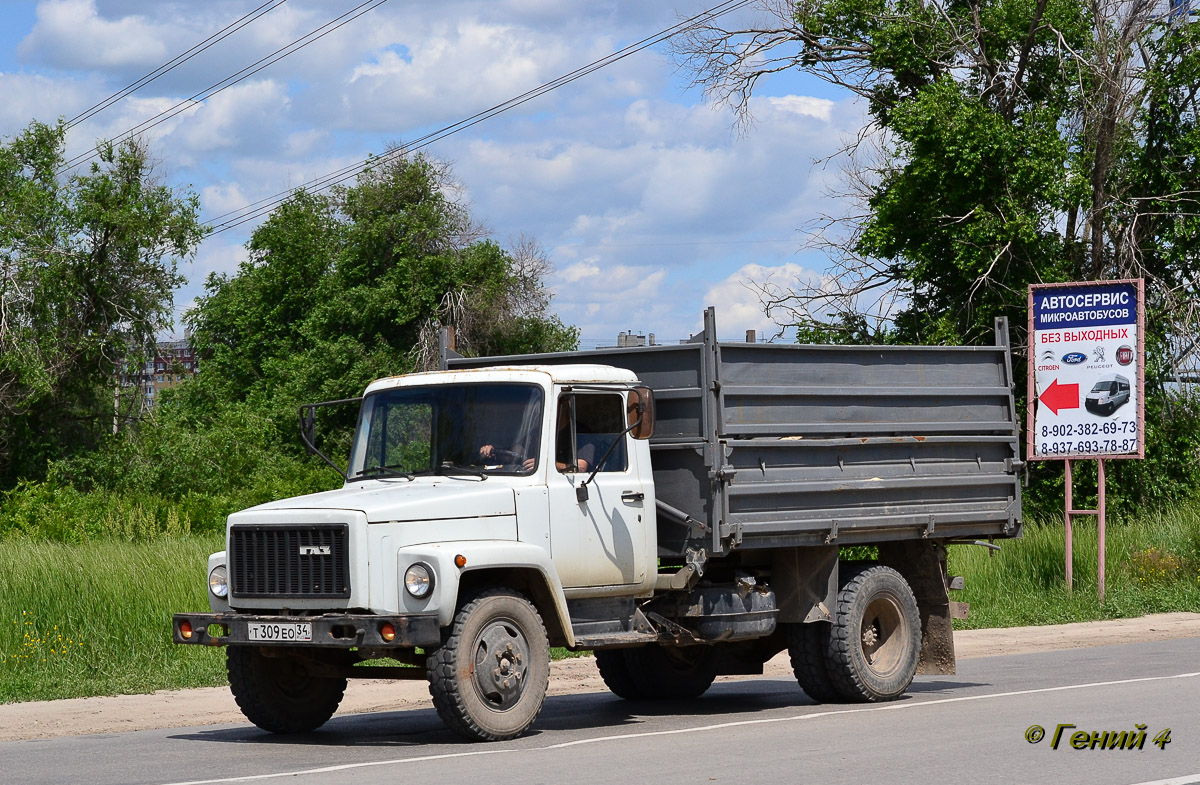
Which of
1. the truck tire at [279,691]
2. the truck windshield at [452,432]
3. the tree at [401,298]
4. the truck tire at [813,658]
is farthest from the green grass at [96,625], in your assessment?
the tree at [401,298]

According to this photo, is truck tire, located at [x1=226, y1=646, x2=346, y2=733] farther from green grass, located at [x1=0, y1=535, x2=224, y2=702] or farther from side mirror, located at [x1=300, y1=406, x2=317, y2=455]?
green grass, located at [x1=0, y1=535, x2=224, y2=702]

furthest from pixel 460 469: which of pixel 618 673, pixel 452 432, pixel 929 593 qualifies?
pixel 929 593

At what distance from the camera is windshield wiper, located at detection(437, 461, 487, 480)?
10.3 meters

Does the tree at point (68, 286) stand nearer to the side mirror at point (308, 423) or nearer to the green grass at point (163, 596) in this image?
the green grass at point (163, 596)

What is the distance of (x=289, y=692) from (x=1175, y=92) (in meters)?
26.1

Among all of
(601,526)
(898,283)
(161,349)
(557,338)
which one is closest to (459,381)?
(601,526)

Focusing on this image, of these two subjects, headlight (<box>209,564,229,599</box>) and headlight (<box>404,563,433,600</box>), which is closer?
headlight (<box>404,563,433,600</box>)

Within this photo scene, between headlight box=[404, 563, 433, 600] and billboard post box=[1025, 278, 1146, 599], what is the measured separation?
523 inches

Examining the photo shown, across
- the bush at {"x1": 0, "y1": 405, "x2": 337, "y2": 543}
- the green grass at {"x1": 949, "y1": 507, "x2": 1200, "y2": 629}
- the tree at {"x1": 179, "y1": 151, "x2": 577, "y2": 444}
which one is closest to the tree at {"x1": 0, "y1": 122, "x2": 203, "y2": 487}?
the bush at {"x1": 0, "y1": 405, "x2": 337, "y2": 543}

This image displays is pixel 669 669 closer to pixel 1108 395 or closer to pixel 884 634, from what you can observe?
pixel 884 634

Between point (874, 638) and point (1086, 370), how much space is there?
1009cm

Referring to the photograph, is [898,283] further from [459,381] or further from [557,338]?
[459,381]

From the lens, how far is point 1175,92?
1216 inches

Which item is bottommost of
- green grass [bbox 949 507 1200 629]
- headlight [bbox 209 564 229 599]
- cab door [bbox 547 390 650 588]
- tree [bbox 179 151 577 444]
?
green grass [bbox 949 507 1200 629]
